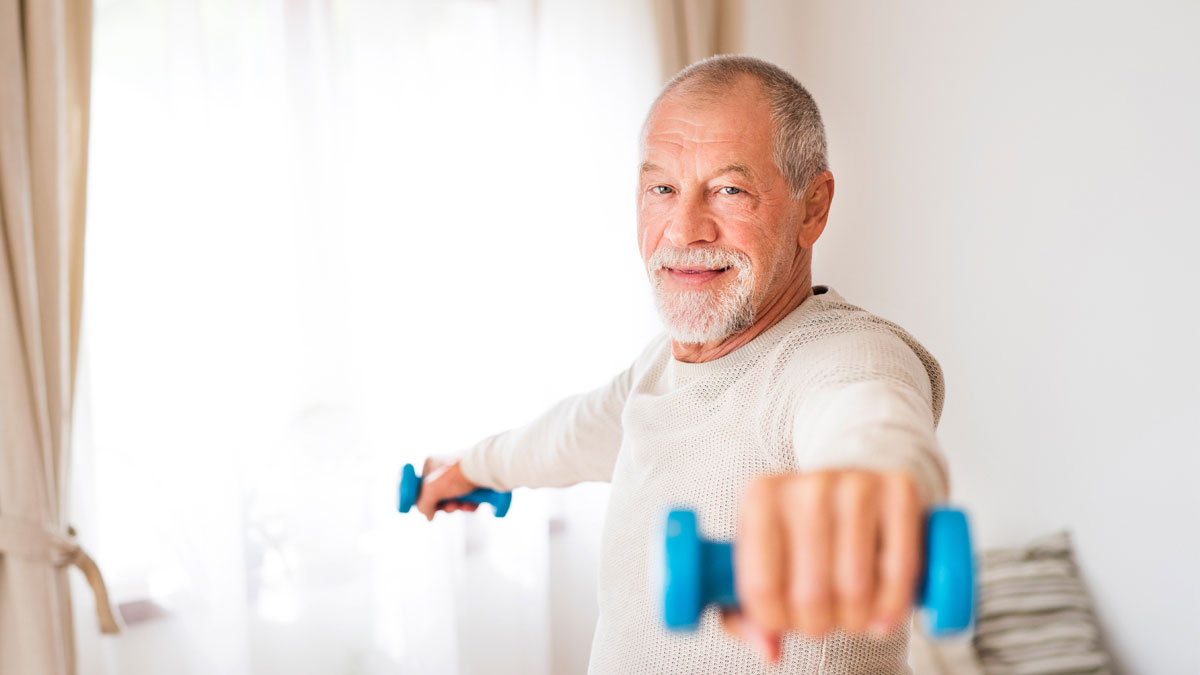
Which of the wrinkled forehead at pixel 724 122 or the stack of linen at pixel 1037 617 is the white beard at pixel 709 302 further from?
the stack of linen at pixel 1037 617

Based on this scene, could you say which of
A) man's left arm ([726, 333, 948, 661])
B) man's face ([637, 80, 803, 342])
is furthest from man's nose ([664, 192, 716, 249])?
man's left arm ([726, 333, 948, 661])

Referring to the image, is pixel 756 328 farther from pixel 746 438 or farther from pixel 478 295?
pixel 478 295

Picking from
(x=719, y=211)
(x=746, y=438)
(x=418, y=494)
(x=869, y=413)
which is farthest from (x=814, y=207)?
(x=418, y=494)

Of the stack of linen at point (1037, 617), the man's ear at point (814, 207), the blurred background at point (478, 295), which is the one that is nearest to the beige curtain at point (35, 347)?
the blurred background at point (478, 295)

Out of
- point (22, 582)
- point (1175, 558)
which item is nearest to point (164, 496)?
point (22, 582)

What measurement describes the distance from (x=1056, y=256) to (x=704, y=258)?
153cm

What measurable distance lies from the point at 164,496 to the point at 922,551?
5.72 ft

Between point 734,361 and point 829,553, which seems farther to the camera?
point 734,361

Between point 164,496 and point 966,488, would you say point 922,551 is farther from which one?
point 966,488

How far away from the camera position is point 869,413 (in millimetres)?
599

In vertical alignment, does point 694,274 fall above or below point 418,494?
above

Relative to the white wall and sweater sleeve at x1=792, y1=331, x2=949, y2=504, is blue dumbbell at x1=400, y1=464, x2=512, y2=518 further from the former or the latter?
the white wall

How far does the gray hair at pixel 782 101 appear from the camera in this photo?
94 centimetres

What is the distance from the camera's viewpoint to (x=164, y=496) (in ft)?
5.68
